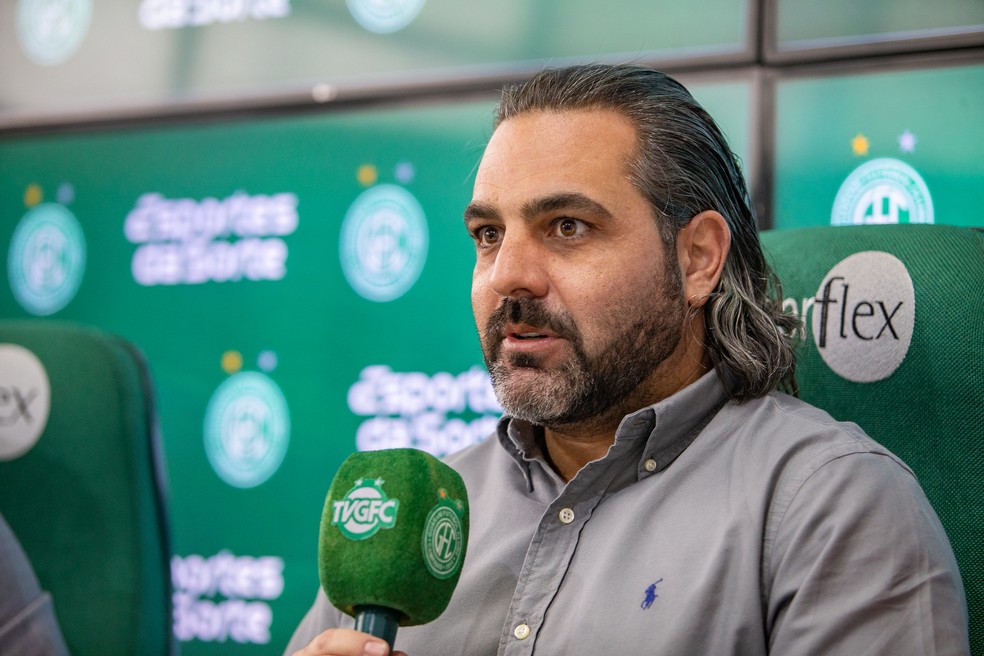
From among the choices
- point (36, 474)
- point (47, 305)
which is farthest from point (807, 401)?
point (47, 305)

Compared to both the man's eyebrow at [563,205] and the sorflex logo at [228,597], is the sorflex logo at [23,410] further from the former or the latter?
the man's eyebrow at [563,205]

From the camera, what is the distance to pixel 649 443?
3.97 ft

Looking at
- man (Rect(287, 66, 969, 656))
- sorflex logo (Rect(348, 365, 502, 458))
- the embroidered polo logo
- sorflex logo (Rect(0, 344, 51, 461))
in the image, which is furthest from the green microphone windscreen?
sorflex logo (Rect(348, 365, 502, 458))

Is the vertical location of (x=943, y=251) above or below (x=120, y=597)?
above

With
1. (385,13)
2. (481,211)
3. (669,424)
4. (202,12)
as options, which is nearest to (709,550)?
(669,424)

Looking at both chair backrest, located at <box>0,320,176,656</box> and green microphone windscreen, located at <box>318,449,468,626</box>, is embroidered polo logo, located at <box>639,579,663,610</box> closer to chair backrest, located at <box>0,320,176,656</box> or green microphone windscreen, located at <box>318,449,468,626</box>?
green microphone windscreen, located at <box>318,449,468,626</box>

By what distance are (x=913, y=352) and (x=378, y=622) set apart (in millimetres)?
719

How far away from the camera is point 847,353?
1.26 meters

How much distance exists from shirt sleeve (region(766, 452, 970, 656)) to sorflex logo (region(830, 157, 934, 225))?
2.72 feet

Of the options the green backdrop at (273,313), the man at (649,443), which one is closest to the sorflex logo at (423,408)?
the green backdrop at (273,313)

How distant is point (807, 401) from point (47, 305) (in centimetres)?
188

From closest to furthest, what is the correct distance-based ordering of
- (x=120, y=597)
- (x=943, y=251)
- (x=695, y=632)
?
1. (x=695, y=632)
2. (x=943, y=251)
3. (x=120, y=597)

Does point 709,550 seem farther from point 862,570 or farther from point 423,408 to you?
point 423,408

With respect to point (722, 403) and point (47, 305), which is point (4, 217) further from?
Answer: point (722, 403)
